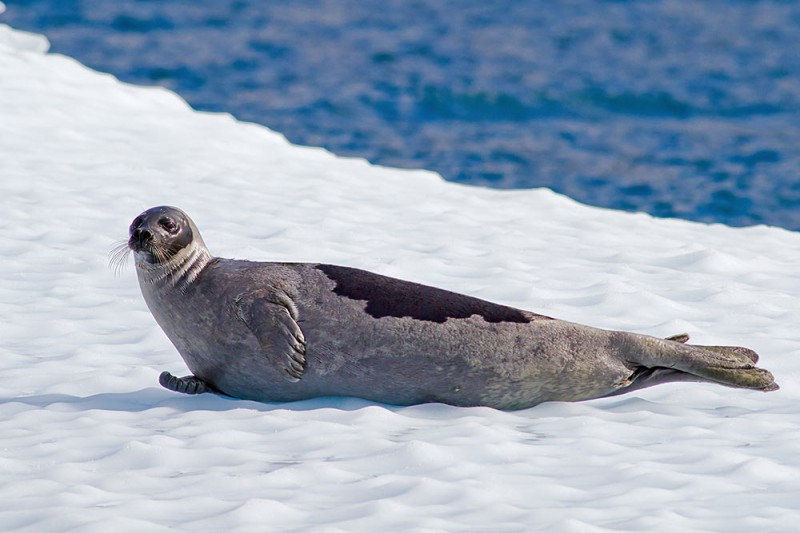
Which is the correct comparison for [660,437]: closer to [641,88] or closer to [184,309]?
[184,309]

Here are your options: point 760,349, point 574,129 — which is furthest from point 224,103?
point 760,349

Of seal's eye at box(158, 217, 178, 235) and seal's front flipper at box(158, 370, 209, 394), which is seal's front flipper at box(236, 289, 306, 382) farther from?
seal's eye at box(158, 217, 178, 235)

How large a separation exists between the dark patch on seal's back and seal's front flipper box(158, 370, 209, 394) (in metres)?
0.74

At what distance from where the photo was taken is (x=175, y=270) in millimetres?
5918

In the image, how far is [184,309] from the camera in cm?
584

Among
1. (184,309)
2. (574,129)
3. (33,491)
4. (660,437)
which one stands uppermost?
(574,129)

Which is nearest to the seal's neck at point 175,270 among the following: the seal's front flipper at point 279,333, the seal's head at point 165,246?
the seal's head at point 165,246

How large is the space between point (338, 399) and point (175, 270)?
3.06ft

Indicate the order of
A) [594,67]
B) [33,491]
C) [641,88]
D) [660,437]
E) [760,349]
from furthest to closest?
[594,67] < [641,88] < [760,349] < [660,437] < [33,491]

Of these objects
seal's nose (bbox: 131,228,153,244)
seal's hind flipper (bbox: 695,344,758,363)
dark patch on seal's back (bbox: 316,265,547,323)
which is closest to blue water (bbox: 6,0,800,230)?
seal's hind flipper (bbox: 695,344,758,363)

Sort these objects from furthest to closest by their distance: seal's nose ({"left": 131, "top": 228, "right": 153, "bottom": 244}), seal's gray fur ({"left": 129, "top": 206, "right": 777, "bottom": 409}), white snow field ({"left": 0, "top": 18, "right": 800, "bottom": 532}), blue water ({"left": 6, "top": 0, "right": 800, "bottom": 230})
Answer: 1. blue water ({"left": 6, "top": 0, "right": 800, "bottom": 230})
2. seal's nose ({"left": 131, "top": 228, "right": 153, "bottom": 244})
3. seal's gray fur ({"left": 129, "top": 206, "right": 777, "bottom": 409})
4. white snow field ({"left": 0, "top": 18, "right": 800, "bottom": 532})

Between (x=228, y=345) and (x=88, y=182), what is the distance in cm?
437

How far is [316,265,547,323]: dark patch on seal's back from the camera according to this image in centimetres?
567

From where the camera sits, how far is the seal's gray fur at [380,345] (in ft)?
18.4
